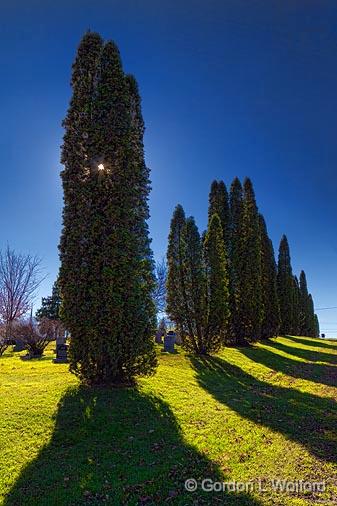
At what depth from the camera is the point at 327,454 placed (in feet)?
17.9

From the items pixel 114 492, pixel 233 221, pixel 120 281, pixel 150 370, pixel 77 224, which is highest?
pixel 233 221

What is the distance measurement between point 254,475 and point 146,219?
739 centimetres

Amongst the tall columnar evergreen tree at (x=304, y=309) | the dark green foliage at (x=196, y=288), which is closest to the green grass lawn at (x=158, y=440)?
the dark green foliage at (x=196, y=288)

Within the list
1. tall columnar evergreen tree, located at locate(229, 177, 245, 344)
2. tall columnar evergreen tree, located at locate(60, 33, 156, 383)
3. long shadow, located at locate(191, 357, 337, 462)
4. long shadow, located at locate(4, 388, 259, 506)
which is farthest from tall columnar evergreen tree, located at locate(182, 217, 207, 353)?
long shadow, located at locate(4, 388, 259, 506)

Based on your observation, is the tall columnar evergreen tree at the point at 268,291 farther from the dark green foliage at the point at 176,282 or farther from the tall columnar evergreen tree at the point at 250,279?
the dark green foliage at the point at 176,282

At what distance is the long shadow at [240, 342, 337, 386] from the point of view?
12641mm

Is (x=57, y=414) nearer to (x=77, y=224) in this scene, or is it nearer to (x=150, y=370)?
(x=150, y=370)

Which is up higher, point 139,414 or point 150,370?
point 150,370

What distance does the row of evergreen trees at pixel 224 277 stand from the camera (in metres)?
16.1

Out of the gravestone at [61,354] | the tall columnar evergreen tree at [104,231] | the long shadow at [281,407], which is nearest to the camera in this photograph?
the long shadow at [281,407]

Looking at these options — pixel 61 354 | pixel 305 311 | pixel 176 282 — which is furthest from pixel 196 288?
pixel 305 311

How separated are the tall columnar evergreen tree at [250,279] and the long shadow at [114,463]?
1522 cm

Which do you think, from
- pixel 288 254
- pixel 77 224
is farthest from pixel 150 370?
pixel 288 254

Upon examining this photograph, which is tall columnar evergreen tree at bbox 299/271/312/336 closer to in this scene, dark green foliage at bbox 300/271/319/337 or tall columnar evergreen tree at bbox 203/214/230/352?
dark green foliage at bbox 300/271/319/337
